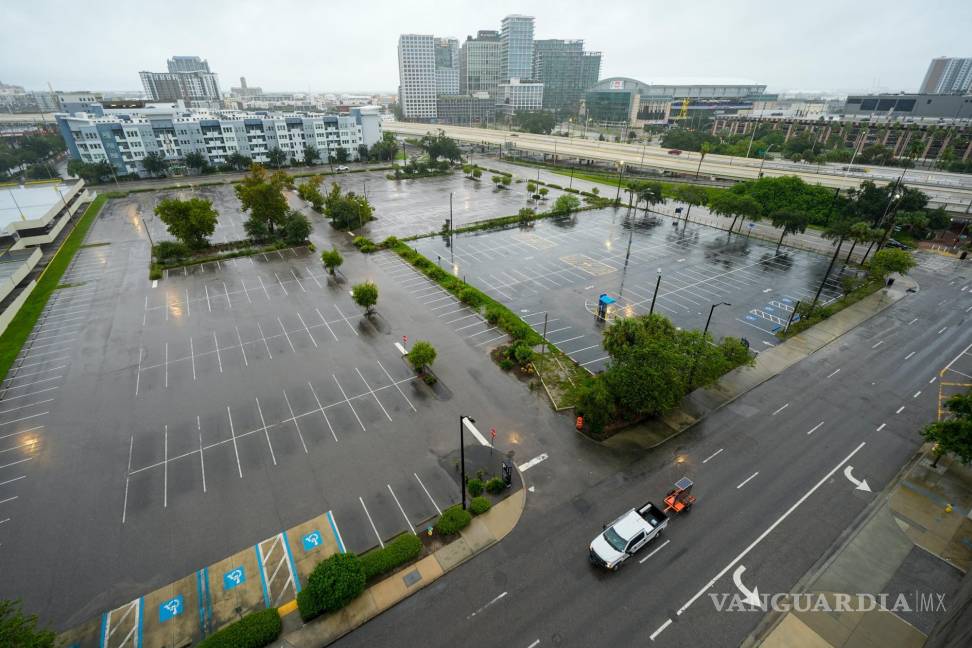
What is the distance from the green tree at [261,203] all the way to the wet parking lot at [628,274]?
20588mm

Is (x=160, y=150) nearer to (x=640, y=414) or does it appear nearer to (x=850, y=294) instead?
(x=640, y=414)

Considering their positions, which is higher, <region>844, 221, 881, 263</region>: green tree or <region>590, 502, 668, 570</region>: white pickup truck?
<region>844, 221, 881, 263</region>: green tree

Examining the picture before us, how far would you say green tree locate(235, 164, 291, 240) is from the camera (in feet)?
194

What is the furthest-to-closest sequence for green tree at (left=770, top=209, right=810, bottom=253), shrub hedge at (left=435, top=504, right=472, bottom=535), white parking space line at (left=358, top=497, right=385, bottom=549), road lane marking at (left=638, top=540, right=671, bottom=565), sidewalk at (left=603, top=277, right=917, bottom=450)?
green tree at (left=770, top=209, right=810, bottom=253) < sidewalk at (left=603, top=277, right=917, bottom=450) < shrub hedge at (left=435, top=504, right=472, bottom=535) < white parking space line at (left=358, top=497, right=385, bottom=549) < road lane marking at (left=638, top=540, right=671, bottom=565)

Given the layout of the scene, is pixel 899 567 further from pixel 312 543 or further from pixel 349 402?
pixel 349 402

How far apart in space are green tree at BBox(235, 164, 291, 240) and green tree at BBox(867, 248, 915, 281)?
245 ft

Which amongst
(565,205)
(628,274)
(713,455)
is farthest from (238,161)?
(713,455)

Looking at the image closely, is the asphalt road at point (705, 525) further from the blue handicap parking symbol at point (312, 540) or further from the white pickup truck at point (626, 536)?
the blue handicap parking symbol at point (312, 540)

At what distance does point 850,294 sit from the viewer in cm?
4697

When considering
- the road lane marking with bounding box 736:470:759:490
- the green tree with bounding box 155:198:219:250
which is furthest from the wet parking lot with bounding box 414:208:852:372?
the green tree with bounding box 155:198:219:250

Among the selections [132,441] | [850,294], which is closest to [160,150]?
[132,441]

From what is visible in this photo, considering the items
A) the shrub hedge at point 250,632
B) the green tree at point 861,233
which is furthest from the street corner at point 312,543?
the green tree at point 861,233

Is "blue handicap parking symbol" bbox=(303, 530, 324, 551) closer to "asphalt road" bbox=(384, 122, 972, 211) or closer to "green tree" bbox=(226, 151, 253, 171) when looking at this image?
"asphalt road" bbox=(384, 122, 972, 211)

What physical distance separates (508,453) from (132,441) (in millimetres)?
24387
